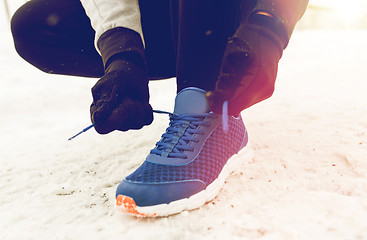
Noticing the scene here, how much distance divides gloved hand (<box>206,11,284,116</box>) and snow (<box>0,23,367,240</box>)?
229mm

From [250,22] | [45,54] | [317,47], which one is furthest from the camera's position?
[317,47]

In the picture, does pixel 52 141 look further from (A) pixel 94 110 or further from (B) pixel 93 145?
(A) pixel 94 110

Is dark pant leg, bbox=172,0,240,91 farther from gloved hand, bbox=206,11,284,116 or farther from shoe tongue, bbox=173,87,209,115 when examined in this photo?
gloved hand, bbox=206,11,284,116

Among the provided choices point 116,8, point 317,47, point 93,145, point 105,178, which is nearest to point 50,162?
point 93,145

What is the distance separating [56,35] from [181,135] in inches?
23.2

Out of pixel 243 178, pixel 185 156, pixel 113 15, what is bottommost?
pixel 243 178

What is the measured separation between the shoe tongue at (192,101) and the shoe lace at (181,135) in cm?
2

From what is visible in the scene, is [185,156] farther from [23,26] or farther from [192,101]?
[23,26]

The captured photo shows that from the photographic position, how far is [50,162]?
3.27ft

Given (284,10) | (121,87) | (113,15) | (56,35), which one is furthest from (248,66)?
(56,35)

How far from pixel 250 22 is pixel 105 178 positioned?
0.59m

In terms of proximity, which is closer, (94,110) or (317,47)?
(94,110)

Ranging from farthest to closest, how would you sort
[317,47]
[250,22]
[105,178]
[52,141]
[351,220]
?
[317,47] → [52,141] → [105,178] → [250,22] → [351,220]

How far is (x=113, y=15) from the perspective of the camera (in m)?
0.71
